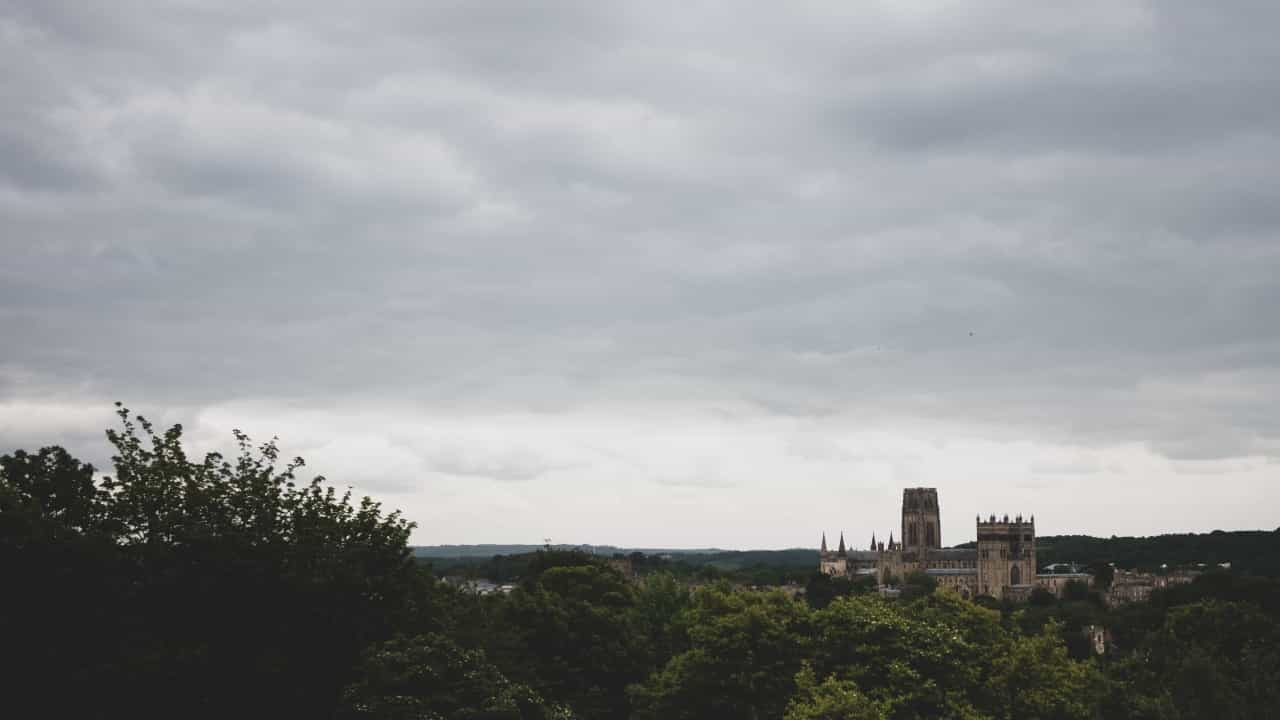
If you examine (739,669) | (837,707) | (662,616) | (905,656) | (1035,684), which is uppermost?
(905,656)

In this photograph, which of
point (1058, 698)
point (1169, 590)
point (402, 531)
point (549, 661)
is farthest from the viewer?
point (1169, 590)

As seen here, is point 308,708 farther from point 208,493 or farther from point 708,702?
point 708,702

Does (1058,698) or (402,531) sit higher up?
(402,531)

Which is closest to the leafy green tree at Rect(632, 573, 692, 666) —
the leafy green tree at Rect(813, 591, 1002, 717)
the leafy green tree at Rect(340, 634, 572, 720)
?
the leafy green tree at Rect(813, 591, 1002, 717)

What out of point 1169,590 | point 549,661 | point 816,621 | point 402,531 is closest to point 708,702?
point 816,621

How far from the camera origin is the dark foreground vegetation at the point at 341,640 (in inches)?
1502

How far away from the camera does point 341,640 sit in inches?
1666

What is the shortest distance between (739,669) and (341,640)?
68.7ft

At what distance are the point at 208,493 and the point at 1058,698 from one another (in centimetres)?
3509

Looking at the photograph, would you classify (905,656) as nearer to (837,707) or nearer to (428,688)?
(837,707)

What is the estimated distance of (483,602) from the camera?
228ft

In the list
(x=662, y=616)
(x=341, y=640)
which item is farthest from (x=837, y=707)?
(x=662, y=616)

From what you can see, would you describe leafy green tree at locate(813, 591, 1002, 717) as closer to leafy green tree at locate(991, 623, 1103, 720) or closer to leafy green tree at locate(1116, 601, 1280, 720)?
leafy green tree at locate(991, 623, 1103, 720)

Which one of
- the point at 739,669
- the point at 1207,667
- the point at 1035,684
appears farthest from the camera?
the point at 739,669
